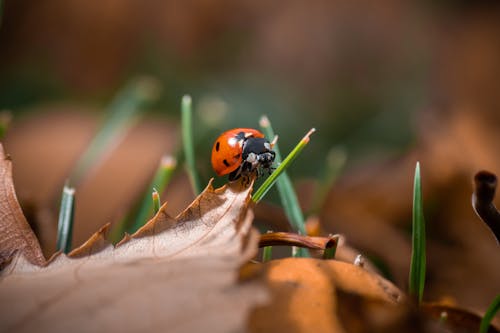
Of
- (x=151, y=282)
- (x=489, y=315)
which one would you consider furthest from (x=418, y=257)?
(x=151, y=282)

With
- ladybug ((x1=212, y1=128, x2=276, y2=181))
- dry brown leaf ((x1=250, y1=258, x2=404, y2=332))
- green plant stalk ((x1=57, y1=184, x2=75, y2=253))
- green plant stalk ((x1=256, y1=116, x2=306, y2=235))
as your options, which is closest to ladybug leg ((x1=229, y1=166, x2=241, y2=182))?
ladybug ((x1=212, y1=128, x2=276, y2=181))

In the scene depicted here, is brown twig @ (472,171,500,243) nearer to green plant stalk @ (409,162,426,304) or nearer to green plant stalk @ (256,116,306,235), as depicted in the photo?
green plant stalk @ (409,162,426,304)

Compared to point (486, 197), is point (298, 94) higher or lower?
Result: lower

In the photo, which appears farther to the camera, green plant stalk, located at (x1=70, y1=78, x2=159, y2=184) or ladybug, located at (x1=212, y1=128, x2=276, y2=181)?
green plant stalk, located at (x1=70, y1=78, x2=159, y2=184)

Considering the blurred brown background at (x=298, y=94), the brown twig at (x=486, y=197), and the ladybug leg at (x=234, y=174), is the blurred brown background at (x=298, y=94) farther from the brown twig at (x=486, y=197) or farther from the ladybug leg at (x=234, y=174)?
the brown twig at (x=486, y=197)

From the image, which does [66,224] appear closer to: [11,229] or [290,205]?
[11,229]

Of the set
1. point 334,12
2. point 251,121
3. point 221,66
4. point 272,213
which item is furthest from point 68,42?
point 272,213
